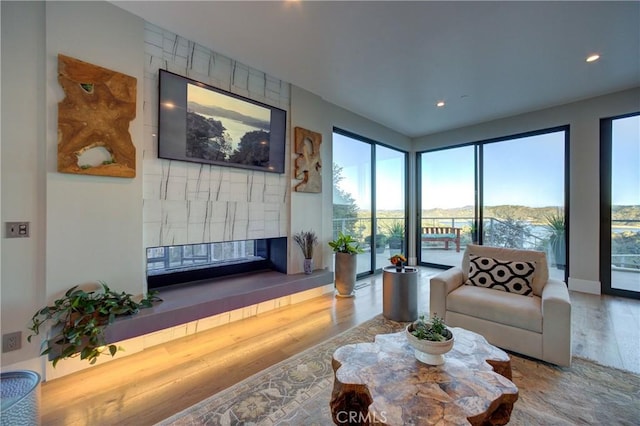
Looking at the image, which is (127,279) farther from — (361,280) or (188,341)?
(361,280)

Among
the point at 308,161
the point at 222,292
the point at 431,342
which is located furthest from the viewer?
the point at 308,161

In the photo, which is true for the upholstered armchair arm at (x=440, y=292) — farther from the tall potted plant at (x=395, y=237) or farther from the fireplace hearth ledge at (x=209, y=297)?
the tall potted plant at (x=395, y=237)

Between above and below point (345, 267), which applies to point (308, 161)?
above

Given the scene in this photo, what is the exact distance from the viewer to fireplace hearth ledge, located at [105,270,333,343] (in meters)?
2.16

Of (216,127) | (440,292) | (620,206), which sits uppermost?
(216,127)

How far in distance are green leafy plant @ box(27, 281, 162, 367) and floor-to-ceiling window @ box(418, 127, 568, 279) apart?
5.78m

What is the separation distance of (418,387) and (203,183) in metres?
2.66

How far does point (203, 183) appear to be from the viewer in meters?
2.89

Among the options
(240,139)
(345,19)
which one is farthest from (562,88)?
(240,139)

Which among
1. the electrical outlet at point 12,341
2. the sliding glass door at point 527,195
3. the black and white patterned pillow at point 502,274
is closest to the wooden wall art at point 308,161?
the black and white patterned pillow at point 502,274

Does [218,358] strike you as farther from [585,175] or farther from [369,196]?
[585,175]

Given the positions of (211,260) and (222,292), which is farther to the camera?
(211,260)

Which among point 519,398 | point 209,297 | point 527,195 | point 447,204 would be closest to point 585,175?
point 527,195

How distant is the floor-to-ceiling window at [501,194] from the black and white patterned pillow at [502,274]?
2.67m
